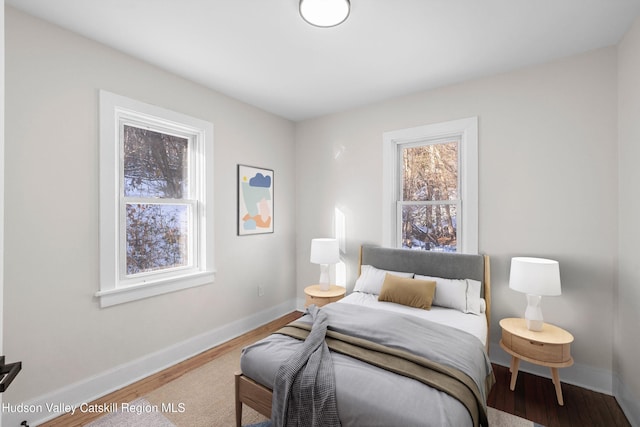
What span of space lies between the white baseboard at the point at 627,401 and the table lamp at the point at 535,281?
0.62 metres

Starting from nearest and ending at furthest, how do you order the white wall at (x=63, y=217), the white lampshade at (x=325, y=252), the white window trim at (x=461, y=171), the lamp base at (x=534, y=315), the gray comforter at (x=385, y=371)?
the gray comforter at (x=385, y=371)
the white wall at (x=63, y=217)
the lamp base at (x=534, y=315)
the white window trim at (x=461, y=171)
the white lampshade at (x=325, y=252)

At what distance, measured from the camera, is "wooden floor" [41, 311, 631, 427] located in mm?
2039

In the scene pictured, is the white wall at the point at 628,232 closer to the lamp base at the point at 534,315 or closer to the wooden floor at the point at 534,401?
the wooden floor at the point at 534,401

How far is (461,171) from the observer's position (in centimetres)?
305

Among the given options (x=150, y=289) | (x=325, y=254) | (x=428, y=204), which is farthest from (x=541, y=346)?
(x=150, y=289)

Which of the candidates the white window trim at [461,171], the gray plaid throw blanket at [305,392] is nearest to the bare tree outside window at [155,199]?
the gray plaid throw blanket at [305,392]

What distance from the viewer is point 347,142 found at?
12.2 feet

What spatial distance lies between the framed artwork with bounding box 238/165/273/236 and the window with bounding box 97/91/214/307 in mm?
416

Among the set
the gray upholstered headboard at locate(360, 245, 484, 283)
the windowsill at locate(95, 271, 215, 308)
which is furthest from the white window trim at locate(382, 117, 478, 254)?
the windowsill at locate(95, 271, 215, 308)

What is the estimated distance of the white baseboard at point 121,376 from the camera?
1969 millimetres

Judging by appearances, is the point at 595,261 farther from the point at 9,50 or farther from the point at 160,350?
the point at 9,50

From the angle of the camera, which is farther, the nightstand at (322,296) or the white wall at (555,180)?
the nightstand at (322,296)

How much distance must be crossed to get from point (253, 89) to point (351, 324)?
97.1 inches

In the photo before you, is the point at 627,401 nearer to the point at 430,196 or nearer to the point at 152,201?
the point at 430,196
